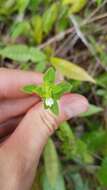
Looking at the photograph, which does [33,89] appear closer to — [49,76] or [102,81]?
[49,76]

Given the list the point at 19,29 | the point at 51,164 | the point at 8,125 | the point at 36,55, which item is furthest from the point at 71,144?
the point at 19,29

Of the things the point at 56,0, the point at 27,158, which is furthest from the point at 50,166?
Result: the point at 56,0

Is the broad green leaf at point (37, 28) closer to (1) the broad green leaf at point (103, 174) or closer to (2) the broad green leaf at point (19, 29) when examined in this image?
(2) the broad green leaf at point (19, 29)

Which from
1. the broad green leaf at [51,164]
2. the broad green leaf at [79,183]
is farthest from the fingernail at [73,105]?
the broad green leaf at [79,183]

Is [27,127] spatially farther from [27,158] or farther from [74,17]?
[74,17]

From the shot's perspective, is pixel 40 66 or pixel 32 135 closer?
pixel 32 135
